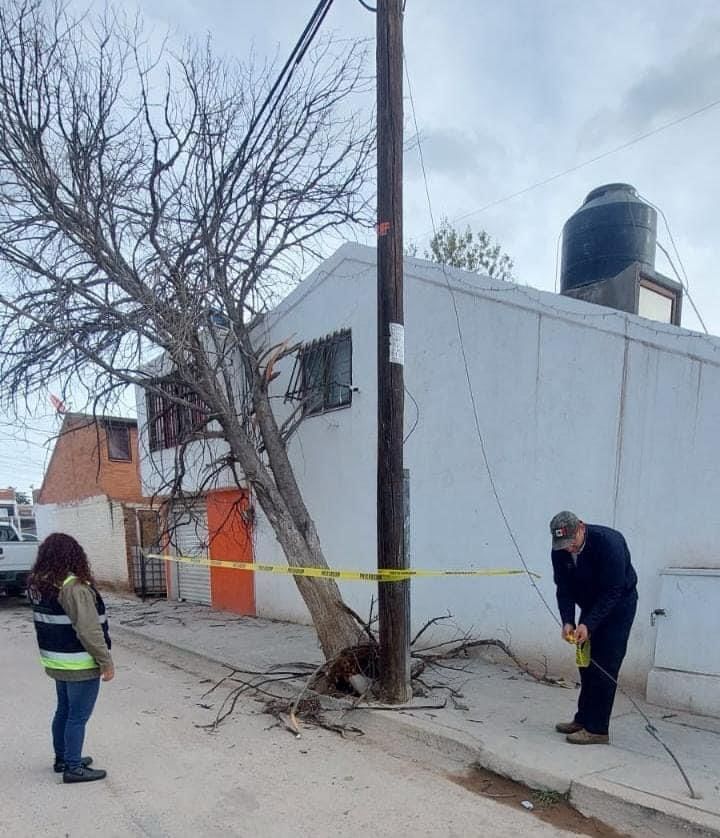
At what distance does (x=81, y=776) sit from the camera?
13.0 ft

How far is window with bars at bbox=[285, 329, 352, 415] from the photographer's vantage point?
8305 millimetres

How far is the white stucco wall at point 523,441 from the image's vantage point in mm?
4988

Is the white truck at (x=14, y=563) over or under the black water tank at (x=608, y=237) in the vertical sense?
under

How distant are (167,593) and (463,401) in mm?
9563

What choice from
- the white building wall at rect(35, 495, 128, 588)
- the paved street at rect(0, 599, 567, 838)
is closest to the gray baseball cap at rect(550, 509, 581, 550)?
the paved street at rect(0, 599, 567, 838)

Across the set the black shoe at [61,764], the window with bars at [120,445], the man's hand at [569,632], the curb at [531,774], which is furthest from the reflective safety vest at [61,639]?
the window with bars at [120,445]

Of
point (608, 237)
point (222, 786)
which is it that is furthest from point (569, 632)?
point (608, 237)

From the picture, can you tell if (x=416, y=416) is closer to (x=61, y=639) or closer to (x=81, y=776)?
(x=61, y=639)

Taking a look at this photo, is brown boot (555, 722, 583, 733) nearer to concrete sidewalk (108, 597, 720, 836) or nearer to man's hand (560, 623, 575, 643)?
concrete sidewalk (108, 597, 720, 836)

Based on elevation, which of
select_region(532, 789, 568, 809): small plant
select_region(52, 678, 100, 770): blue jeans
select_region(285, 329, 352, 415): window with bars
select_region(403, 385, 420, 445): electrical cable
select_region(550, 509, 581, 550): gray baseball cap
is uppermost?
select_region(285, 329, 352, 415): window with bars

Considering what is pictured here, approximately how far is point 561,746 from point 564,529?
151 centimetres

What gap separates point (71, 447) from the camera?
18000 mm

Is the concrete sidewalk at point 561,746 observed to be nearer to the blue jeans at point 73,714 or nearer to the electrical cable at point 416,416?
the blue jeans at point 73,714

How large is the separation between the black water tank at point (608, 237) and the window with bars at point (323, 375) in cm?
343
